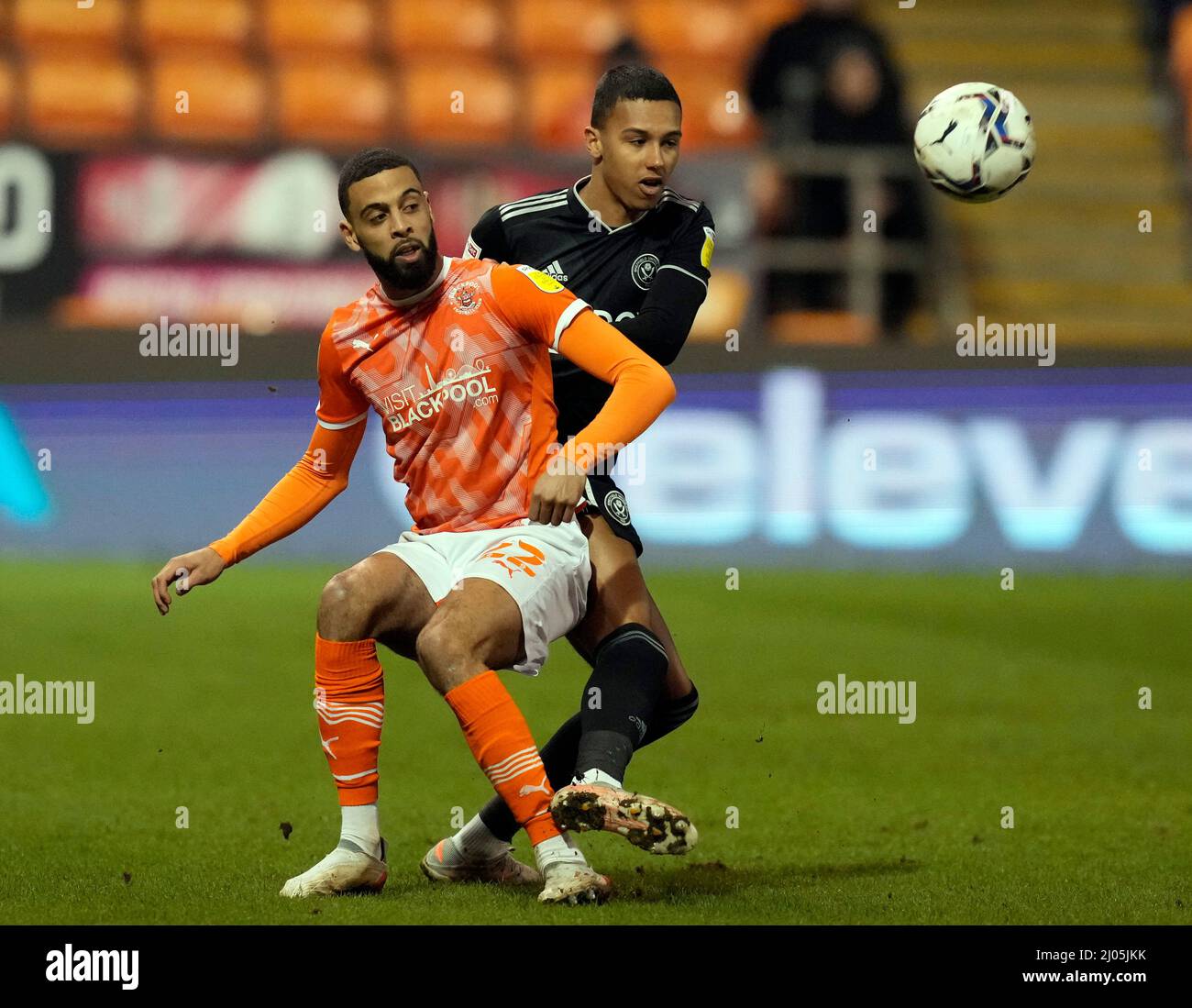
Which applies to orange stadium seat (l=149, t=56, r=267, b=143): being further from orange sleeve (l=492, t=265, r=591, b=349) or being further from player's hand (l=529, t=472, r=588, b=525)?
player's hand (l=529, t=472, r=588, b=525)

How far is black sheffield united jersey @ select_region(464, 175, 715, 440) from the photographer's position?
17.5 feet

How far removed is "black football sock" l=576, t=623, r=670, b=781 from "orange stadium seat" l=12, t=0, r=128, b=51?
1263cm

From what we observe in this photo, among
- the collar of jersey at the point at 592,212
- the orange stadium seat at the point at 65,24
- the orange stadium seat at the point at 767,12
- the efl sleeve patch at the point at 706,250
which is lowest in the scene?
the efl sleeve patch at the point at 706,250

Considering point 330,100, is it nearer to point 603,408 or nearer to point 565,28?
point 565,28

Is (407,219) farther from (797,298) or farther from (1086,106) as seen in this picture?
(1086,106)

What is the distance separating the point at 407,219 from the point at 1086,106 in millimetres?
14796

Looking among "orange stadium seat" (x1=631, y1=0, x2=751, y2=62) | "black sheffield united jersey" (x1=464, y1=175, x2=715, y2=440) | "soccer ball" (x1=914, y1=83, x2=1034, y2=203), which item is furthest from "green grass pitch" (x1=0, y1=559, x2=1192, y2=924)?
"orange stadium seat" (x1=631, y1=0, x2=751, y2=62)

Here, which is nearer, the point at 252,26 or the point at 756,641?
the point at 756,641

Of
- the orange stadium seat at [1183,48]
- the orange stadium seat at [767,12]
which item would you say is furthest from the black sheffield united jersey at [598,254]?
the orange stadium seat at [1183,48]

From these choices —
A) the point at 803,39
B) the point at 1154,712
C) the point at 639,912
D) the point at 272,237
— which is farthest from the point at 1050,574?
the point at 639,912

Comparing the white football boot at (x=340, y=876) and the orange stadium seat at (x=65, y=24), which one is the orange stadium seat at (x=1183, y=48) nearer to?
the orange stadium seat at (x=65, y=24)

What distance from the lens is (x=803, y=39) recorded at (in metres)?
15.0

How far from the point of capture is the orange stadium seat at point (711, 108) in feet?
53.9

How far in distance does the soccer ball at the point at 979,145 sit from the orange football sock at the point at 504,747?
2.50 metres
